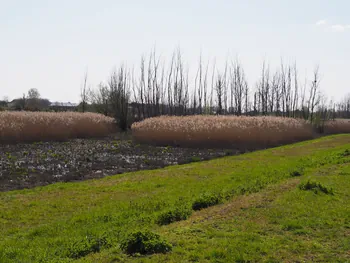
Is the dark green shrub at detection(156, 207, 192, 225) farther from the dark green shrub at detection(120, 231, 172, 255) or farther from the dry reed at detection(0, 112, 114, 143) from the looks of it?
the dry reed at detection(0, 112, 114, 143)

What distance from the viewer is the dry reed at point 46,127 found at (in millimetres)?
20558

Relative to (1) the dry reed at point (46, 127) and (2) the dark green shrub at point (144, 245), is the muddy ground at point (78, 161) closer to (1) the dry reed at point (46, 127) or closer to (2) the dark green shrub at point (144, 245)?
(1) the dry reed at point (46, 127)

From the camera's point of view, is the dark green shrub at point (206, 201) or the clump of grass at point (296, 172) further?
the clump of grass at point (296, 172)

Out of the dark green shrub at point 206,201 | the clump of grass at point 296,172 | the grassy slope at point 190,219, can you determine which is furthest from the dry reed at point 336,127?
the dark green shrub at point 206,201

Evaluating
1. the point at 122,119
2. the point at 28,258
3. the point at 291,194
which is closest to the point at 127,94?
the point at 122,119

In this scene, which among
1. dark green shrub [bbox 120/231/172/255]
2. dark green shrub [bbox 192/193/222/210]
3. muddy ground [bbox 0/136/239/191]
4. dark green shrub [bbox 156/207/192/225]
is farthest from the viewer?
muddy ground [bbox 0/136/239/191]

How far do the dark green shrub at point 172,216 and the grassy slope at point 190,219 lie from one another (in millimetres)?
154

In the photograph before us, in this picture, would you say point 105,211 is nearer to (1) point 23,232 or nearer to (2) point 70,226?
(2) point 70,226

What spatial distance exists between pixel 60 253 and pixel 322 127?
37.5m

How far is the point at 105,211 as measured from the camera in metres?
7.09

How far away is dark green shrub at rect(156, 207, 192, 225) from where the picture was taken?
6453mm

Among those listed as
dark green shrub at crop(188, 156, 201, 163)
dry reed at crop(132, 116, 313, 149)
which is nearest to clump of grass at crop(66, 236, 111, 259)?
dark green shrub at crop(188, 156, 201, 163)

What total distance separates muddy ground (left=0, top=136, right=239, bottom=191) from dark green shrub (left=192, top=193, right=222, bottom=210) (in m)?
5.16

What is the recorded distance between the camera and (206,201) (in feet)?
24.5
